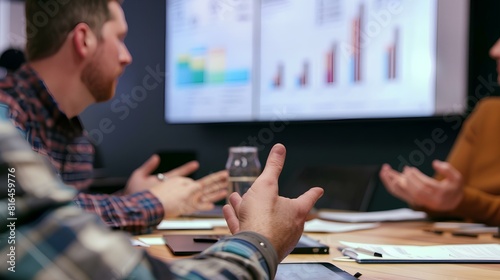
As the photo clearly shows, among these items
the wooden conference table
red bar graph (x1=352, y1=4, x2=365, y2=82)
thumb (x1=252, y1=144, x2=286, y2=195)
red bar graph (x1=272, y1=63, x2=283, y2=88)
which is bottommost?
the wooden conference table

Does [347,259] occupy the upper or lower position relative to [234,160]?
lower

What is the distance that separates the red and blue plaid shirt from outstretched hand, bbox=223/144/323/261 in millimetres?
704

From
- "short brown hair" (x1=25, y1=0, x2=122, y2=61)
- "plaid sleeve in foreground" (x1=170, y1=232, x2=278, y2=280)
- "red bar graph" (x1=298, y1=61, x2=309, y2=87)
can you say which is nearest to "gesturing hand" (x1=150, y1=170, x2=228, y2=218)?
"short brown hair" (x1=25, y1=0, x2=122, y2=61)

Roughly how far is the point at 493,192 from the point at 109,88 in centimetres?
152

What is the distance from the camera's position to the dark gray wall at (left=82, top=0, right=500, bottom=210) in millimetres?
2723

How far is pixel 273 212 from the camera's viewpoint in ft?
2.69

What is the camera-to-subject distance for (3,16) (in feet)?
17.0

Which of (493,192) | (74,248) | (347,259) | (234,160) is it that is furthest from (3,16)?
(74,248)

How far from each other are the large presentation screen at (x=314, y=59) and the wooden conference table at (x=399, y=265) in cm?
108

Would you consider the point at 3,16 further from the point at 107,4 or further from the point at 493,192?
the point at 493,192

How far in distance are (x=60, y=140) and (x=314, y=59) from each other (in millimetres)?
1689

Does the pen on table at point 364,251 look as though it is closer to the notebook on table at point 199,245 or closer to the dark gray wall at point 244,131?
the notebook on table at point 199,245

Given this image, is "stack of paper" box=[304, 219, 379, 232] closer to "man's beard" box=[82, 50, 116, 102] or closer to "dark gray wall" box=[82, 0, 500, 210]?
"dark gray wall" box=[82, 0, 500, 210]

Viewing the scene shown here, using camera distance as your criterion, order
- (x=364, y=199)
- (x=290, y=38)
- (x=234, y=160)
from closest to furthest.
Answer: (x=234, y=160)
(x=364, y=199)
(x=290, y=38)
